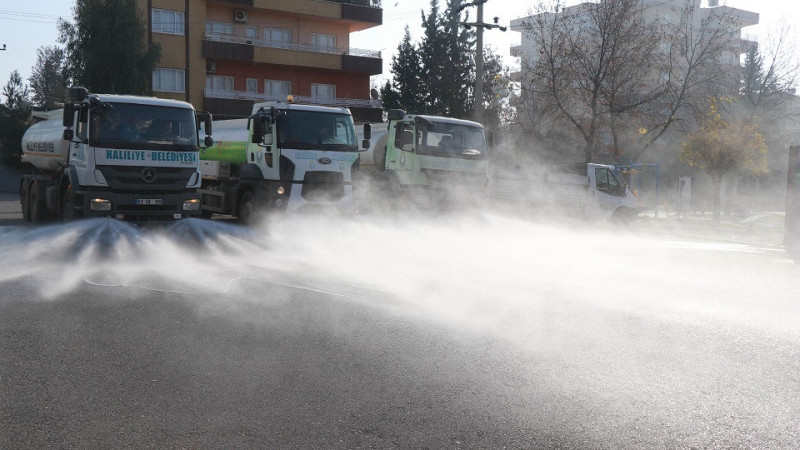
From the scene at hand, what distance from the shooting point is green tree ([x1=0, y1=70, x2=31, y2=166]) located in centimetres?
4166

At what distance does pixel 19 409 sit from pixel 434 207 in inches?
577

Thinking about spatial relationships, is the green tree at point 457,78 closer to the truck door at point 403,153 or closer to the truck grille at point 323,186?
the truck door at point 403,153

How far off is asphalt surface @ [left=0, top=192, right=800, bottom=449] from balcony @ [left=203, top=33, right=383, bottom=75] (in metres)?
30.0

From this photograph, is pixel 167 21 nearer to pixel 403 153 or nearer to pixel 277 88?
pixel 277 88

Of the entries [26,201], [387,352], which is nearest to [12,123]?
[26,201]

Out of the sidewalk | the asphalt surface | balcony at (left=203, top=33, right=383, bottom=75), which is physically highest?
balcony at (left=203, top=33, right=383, bottom=75)

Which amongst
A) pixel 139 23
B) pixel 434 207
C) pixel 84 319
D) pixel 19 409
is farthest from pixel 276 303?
pixel 139 23

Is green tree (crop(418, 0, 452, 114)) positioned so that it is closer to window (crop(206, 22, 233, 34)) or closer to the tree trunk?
window (crop(206, 22, 233, 34))

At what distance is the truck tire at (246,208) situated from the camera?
57.2ft

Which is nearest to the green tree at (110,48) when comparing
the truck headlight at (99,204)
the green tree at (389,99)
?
the truck headlight at (99,204)

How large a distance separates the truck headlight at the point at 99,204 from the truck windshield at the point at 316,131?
396cm

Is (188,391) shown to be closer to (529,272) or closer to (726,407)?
(726,407)

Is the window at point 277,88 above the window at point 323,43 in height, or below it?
below

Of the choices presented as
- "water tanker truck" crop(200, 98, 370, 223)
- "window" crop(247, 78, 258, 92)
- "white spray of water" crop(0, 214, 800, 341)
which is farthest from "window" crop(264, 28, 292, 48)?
"white spray of water" crop(0, 214, 800, 341)
